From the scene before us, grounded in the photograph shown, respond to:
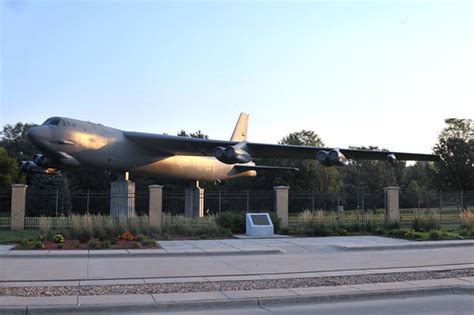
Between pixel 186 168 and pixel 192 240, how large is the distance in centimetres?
1923

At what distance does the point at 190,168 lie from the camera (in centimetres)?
3816

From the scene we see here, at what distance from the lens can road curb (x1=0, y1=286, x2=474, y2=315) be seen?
24.9ft

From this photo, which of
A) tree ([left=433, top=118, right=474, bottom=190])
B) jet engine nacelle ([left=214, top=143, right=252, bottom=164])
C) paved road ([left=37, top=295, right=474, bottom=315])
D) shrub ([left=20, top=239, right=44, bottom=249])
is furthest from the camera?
tree ([left=433, top=118, right=474, bottom=190])

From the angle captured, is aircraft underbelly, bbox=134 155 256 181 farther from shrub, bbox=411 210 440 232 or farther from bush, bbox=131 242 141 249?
bush, bbox=131 242 141 249

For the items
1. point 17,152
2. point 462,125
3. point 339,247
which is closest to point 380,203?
point 339,247

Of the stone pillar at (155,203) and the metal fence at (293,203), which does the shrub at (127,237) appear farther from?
the metal fence at (293,203)

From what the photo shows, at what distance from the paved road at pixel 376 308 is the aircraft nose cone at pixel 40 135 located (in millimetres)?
21281

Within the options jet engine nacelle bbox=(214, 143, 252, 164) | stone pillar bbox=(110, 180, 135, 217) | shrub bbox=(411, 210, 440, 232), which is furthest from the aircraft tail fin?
shrub bbox=(411, 210, 440, 232)

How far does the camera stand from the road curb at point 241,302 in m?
7.58

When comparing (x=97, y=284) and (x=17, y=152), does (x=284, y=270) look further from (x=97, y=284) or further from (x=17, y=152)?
(x=17, y=152)

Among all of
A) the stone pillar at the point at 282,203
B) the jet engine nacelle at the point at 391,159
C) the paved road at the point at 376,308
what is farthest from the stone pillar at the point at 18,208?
the jet engine nacelle at the point at 391,159

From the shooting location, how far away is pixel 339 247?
16.8m

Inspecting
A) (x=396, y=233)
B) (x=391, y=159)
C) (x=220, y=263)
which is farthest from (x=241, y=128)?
(x=220, y=263)

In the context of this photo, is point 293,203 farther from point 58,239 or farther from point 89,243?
point 89,243
